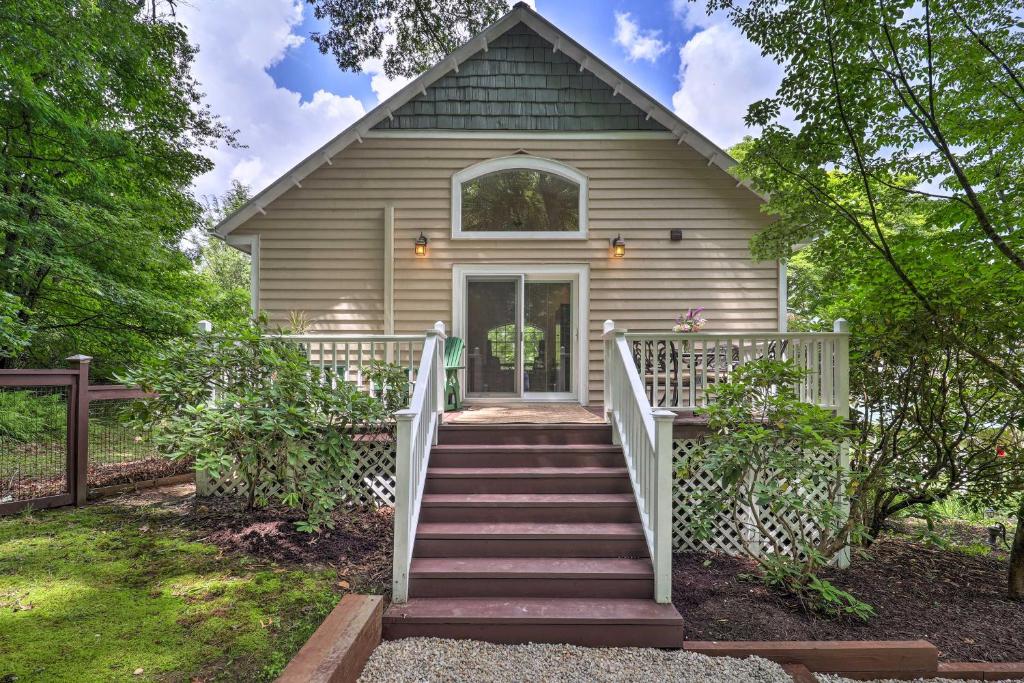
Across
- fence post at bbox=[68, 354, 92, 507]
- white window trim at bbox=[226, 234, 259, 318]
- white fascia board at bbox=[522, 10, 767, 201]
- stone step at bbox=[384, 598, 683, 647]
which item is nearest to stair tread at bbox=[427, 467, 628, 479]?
stone step at bbox=[384, 598, 683, 647]

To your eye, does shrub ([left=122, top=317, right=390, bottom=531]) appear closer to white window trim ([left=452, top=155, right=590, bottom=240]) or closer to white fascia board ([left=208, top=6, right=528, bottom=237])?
white fascia board ([left=208, top=6, right=528, bottom=237])

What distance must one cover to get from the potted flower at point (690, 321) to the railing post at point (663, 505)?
10.0 feet

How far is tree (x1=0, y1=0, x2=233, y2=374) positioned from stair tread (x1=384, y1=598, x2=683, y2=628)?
19.2 feet

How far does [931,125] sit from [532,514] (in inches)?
163

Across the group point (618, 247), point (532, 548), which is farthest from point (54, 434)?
point (618, 247)

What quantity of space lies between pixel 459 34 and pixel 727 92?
210 inches

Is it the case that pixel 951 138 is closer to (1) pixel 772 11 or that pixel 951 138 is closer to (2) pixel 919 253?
(2) pixel 919 253

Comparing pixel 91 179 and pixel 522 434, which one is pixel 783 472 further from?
pixel 91 179

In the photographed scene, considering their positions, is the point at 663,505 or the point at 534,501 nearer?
the point at 663,505

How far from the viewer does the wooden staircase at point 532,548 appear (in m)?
2.73

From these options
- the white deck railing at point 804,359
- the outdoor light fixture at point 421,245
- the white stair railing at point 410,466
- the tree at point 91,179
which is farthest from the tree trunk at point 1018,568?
the tree at point 91,179

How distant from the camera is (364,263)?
645cm

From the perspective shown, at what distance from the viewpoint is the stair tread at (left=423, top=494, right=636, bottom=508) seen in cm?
353

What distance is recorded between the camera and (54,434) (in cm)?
430
